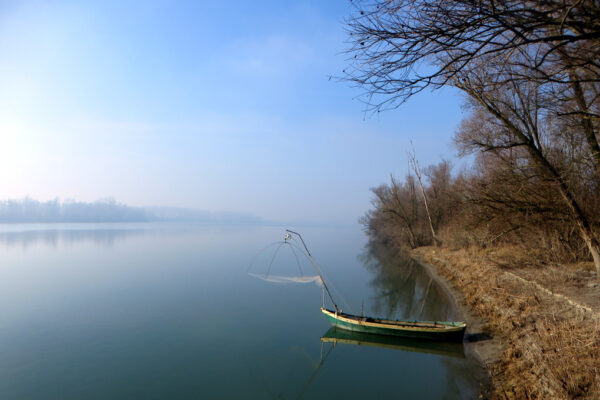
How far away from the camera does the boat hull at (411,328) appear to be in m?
10.2

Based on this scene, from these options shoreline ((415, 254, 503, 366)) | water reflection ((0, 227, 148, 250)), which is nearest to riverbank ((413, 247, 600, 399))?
shoreline ((415, 254, 503, 366))

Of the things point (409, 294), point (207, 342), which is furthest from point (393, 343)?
point (409, 294)

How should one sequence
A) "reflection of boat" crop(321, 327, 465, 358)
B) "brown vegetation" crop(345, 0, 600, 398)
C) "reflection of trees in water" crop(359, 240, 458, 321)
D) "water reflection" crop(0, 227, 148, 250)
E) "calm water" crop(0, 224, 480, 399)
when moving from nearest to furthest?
"brown vegetation" crop(345, 0, 600, 398)
"calm water" crop(0, 224, 480, 399)
"reflection of boat" crop(321, 327, 465, 358)
"reflection of trees in water" crop(359, 240, 458, 321)
"water reflection" crop(0, 227, 148, 250)

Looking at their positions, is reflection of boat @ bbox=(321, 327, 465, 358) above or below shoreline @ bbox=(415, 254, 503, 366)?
below

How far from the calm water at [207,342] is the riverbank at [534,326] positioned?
3.12 feet

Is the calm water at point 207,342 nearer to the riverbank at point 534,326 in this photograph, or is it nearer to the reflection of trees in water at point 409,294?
the reflection of trees in water at point 409,294

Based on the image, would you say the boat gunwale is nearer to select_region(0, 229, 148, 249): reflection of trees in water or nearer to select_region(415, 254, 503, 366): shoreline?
select_region(415, 254, 503, 366): shoreline

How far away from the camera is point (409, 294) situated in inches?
730

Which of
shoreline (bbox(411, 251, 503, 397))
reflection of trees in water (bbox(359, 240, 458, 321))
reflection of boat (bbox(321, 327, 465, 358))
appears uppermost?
shoreline (bbox(411, 251, 503, 397))

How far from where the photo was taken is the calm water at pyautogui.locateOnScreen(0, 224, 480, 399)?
850cm

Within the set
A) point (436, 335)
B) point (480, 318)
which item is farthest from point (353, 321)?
point (480, 318)

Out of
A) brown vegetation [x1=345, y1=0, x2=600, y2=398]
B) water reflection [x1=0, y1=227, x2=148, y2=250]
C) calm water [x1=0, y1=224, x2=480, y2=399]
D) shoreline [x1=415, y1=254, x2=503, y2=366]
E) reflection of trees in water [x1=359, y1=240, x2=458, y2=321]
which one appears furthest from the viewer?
water reflection [x1=0, y1=227, x2=148, y2=250]

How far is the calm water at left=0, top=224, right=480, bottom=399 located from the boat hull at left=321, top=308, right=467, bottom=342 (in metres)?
0.34

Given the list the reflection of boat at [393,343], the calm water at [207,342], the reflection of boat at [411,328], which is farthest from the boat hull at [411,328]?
the calm water at [207,342]
